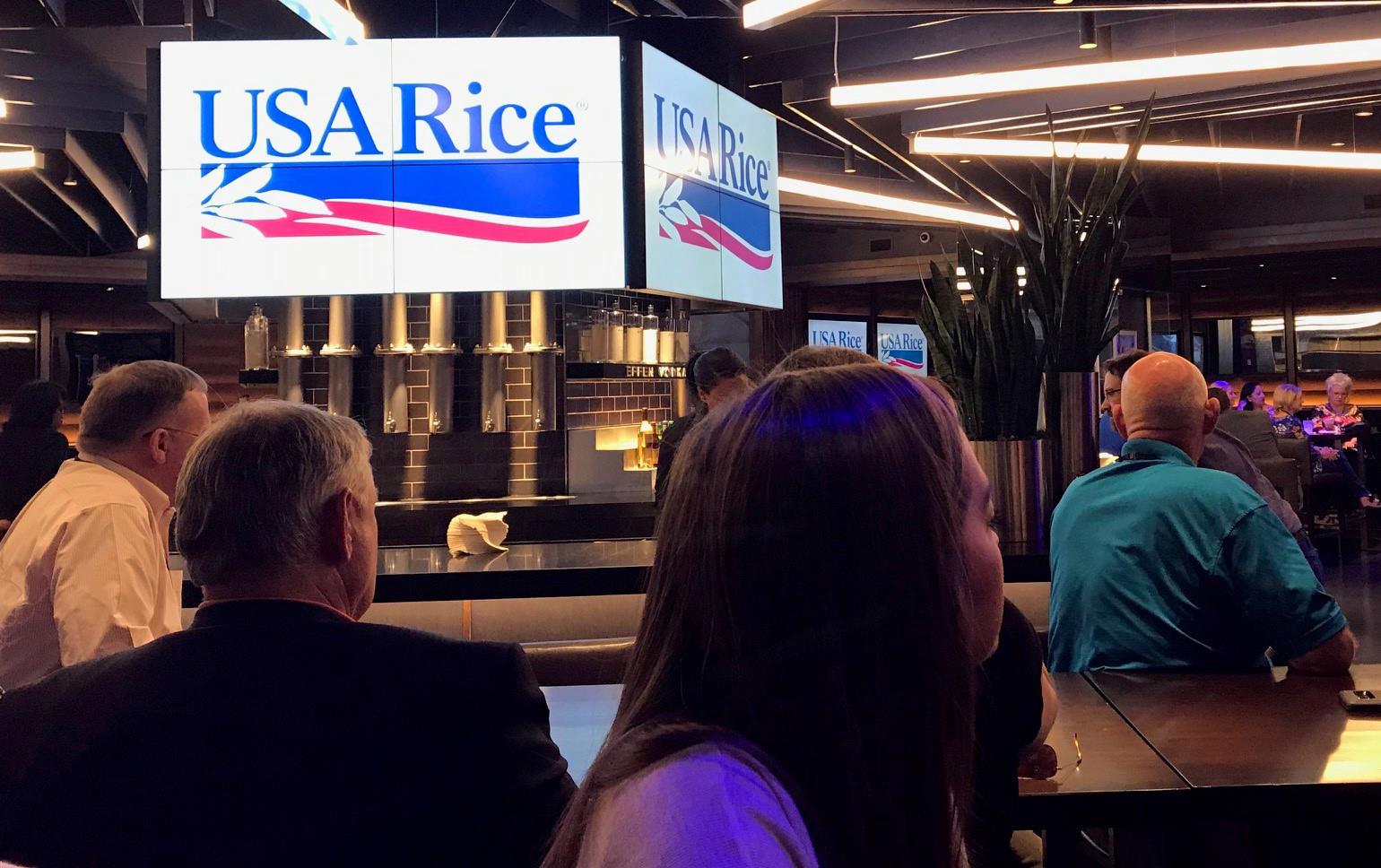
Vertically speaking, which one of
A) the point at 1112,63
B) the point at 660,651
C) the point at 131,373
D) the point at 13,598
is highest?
the point at 1112,63

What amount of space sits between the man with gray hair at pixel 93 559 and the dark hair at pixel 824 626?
172 cm

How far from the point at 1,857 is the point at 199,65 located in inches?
189

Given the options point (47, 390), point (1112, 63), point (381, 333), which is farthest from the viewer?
point (381, 333)

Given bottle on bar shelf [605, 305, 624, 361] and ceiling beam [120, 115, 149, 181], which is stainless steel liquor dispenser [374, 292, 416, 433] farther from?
ceiling beam [120, 115, 149, 181]

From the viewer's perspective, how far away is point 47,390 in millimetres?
5633

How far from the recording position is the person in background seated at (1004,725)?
5.47 feet

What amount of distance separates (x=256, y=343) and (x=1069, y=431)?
15.2ft

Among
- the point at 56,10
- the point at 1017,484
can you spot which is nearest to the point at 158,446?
the point at 1017,484

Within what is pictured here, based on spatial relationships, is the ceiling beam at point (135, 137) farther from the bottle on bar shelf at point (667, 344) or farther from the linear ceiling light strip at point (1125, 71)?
the linear ceiling light strip at point (1125, 71)

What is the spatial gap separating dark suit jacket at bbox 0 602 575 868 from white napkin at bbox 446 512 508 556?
248 cm

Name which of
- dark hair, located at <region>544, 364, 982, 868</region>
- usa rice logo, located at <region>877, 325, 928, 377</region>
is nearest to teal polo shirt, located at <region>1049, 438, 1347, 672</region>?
dark hair, located at <region>544, 364, 982, 868</region>

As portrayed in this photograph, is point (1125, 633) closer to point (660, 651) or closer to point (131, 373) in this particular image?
point (660, 651)

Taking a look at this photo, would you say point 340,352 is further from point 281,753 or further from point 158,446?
point 281,753

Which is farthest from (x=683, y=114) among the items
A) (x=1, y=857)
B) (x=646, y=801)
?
(x=646, y=801)
